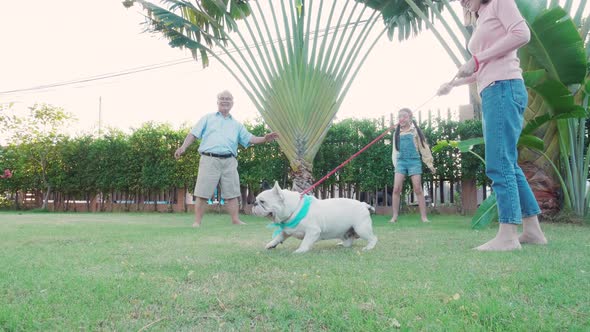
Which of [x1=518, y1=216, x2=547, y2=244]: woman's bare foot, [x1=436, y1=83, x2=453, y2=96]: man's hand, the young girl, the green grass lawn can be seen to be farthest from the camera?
the young girl

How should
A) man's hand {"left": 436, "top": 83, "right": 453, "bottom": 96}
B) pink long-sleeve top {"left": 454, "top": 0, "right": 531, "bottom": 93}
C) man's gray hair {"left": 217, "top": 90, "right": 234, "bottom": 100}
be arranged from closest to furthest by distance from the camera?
pink long-sleeve top {"left": 454, "top": 0, "right": 531, "bottom": 93}
man's hand {"left": 436, "top": 83, "right": 453, "bottom": 96}
man's gray hair {"left": 217, "top": 90, "right": 234, "bottom": 100}

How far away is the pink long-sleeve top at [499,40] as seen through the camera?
300cm

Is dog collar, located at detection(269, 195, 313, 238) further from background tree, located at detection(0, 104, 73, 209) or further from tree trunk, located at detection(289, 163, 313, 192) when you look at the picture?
background tree, located at detection(0, 104, 73, 209)

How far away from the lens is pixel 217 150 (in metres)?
6.41

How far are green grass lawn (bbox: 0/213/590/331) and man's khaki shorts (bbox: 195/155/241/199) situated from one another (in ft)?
9.73

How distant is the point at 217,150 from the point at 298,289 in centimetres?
464

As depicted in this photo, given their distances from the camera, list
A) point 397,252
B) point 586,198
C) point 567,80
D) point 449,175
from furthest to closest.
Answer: point 449,175
point 586,198
point 567,80
point 397,252

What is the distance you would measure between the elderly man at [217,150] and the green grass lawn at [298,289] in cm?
298

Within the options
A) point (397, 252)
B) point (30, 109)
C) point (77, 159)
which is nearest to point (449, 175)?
point (397, 252)

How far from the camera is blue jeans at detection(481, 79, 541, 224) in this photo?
310 centimetres

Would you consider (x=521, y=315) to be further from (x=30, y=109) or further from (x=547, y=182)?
(x=30, y=109)

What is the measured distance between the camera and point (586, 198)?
5.59 metres

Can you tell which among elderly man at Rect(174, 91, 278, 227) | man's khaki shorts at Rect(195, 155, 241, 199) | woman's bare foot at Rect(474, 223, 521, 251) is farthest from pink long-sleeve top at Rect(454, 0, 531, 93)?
man's khaki shorts at Rect(195, 155, 241, 199)

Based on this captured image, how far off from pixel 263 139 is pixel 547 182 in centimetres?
374
